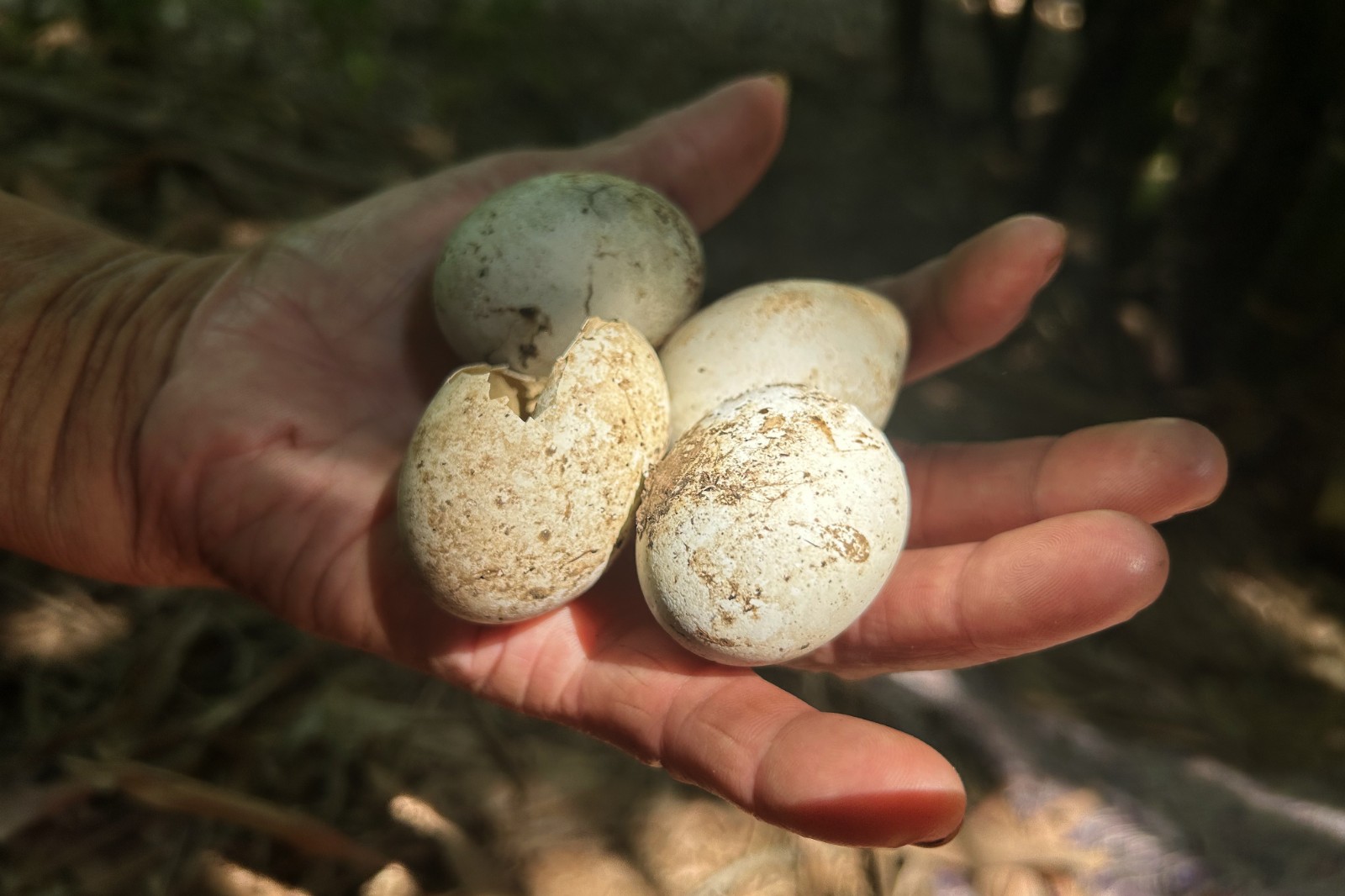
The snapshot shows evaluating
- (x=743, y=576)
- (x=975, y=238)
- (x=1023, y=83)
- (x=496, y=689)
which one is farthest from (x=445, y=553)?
(x=1023, y=83)

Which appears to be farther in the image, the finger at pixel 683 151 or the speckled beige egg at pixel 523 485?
the finger at pixel 683 151

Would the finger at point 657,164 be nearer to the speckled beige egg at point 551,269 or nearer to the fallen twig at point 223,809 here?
the speckled beige egg at point 551,269

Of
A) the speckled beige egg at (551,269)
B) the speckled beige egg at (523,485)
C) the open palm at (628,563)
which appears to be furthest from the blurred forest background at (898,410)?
the speckled beige egg at (551,269)

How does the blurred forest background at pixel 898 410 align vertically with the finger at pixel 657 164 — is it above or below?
below

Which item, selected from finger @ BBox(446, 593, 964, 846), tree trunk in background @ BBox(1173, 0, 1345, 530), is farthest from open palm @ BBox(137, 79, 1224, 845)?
tree trunk in background @ BBox(1173, 0, 1345, 530)

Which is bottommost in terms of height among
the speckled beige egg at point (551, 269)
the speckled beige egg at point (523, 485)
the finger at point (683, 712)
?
the finger at point (683, 712)

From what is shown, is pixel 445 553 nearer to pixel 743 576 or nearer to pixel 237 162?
pixel 743 576

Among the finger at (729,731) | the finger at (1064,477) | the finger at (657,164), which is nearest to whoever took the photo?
the finger at (729,731)
